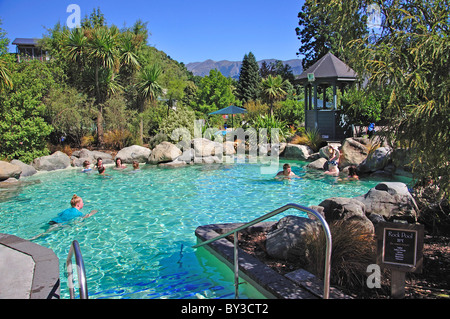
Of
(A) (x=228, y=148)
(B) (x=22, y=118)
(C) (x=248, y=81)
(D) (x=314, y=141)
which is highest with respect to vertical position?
(C) (x=248, y=81)

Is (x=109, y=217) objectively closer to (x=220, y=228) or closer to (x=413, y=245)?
(x=220, y=228)

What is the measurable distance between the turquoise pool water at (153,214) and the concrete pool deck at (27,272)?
2.21 ft

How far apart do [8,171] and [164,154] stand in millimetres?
6656

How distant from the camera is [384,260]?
336 cm

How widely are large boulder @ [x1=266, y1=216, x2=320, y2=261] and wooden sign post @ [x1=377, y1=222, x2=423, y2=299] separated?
157 centimetres

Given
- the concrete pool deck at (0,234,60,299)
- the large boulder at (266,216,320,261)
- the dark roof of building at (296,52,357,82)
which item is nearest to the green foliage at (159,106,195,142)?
the dark roof of building at (296,52,357,82)

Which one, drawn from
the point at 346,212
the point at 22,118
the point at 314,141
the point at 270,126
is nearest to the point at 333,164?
the point at 314,141

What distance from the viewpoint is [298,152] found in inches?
695

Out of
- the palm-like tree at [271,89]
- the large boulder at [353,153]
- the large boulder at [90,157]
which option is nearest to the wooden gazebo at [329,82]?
the palm-like tree at [271,89]

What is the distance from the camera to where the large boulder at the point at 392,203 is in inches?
264

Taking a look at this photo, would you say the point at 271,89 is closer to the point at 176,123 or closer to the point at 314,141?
the point at 314,141

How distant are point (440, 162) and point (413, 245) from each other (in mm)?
931

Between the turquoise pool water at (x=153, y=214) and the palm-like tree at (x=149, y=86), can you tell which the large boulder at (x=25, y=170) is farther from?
the palm-like tree at (x=149, y=86)
